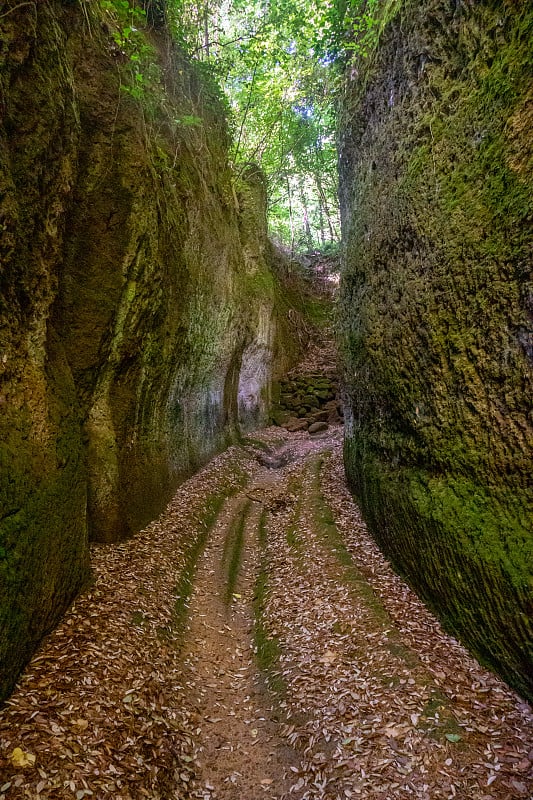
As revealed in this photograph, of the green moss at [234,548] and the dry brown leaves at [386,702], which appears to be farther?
the green moss at [234,548]

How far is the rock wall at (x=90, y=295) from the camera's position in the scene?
16.2 ft

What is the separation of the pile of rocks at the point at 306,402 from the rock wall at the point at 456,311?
13183mm

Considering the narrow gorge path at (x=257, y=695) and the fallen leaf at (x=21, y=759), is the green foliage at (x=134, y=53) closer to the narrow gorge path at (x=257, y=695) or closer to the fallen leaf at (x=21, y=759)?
the narrow gorge path at (x=257, y=695)

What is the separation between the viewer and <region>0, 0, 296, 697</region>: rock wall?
16.2ft

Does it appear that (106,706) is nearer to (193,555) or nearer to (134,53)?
(193,555)

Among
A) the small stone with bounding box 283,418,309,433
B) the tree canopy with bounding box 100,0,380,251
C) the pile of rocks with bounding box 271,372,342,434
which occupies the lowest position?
the small stone with bounding box 283,418,309,433

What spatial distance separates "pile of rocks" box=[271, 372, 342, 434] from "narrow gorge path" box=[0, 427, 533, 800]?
13586 mm

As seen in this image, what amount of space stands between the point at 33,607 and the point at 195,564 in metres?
4.02

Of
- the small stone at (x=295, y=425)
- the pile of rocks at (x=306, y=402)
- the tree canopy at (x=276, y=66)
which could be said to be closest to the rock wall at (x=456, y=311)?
the tree canopy at (x=276, y=66)

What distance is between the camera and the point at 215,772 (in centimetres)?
447

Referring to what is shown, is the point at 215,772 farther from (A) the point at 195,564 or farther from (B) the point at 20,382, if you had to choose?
(B) the point at 20,382

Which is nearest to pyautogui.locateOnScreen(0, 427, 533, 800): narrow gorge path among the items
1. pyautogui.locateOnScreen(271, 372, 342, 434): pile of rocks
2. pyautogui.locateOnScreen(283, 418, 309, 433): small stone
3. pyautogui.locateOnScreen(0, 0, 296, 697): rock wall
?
pyautogui.locateOnScreen(0, 0, 296, 697): rock wall

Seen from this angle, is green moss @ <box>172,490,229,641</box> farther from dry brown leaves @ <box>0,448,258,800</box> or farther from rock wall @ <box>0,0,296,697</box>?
rock wall @ <box>0,0,296,697</box>

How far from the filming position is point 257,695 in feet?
18.1
